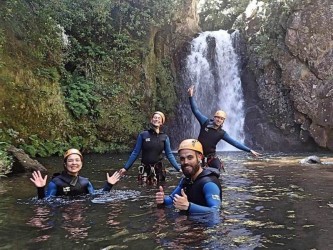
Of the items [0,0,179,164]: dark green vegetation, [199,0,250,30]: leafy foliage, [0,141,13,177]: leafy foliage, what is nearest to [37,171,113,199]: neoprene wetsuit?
[0,141,13,177]: leafy foliage

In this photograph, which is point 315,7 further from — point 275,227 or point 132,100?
point 275,227

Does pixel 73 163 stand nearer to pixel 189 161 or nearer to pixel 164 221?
pixel 164 221

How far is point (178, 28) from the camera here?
30172 millimetres

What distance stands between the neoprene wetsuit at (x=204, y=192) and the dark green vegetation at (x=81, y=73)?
13.8 metres

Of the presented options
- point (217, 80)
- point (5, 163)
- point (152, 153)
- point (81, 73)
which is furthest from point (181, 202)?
point (217, 80)

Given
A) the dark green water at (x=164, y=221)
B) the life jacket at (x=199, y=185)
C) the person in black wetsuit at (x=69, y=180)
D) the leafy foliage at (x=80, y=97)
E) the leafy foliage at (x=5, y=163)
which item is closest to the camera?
the dark green water at (x=164, y=221)

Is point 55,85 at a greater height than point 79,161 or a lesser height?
greater

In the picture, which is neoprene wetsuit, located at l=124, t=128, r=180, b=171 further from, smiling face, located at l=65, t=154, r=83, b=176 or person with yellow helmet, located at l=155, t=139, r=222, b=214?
person with yellow helmet, located at l=155, t=139, r=222, b=214

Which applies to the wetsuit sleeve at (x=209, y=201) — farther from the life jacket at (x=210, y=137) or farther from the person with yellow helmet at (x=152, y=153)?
the life jacket at (x=210, y=137)

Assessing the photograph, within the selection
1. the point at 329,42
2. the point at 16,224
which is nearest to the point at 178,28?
the point at 329,42

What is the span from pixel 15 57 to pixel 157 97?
9.73 metres

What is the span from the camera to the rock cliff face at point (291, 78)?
1029 inches

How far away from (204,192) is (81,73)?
61.9 feet

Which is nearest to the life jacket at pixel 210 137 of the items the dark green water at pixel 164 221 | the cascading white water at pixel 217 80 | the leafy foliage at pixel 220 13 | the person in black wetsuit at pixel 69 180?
the dark green water at pixel 164 221
